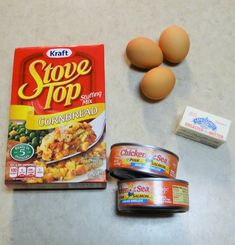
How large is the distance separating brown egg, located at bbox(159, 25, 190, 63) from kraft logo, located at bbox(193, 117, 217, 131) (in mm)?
195

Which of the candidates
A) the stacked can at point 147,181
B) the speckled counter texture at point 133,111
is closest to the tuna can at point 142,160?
the stacked can at point 147,181

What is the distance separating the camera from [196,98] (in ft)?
3.39

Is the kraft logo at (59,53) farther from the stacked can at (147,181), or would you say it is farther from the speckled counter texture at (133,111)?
the stacked can at (147,181)

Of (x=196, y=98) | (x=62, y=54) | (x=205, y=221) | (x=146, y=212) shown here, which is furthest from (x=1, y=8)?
(x=205, y=221)

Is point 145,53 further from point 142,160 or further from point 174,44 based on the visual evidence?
point 142,160

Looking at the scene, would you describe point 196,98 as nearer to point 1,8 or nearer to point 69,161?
point 69,161

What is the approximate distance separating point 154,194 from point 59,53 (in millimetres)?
471

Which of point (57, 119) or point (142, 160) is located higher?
point (57, 119)

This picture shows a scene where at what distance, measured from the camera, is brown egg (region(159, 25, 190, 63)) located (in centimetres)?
96

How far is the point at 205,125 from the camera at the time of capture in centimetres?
92

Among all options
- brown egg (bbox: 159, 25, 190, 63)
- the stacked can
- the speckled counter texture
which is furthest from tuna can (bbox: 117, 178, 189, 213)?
brown egg (bbox: 159, 25, 190, 63)

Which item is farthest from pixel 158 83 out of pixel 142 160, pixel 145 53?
pixel 142 160

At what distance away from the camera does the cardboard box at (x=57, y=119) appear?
0.88 meters

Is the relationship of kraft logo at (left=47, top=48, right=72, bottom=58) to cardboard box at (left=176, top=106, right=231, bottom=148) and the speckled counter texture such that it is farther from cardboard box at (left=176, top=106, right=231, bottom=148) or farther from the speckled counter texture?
cardboard box at (left=176, top=106, right=231, bottom=148)
